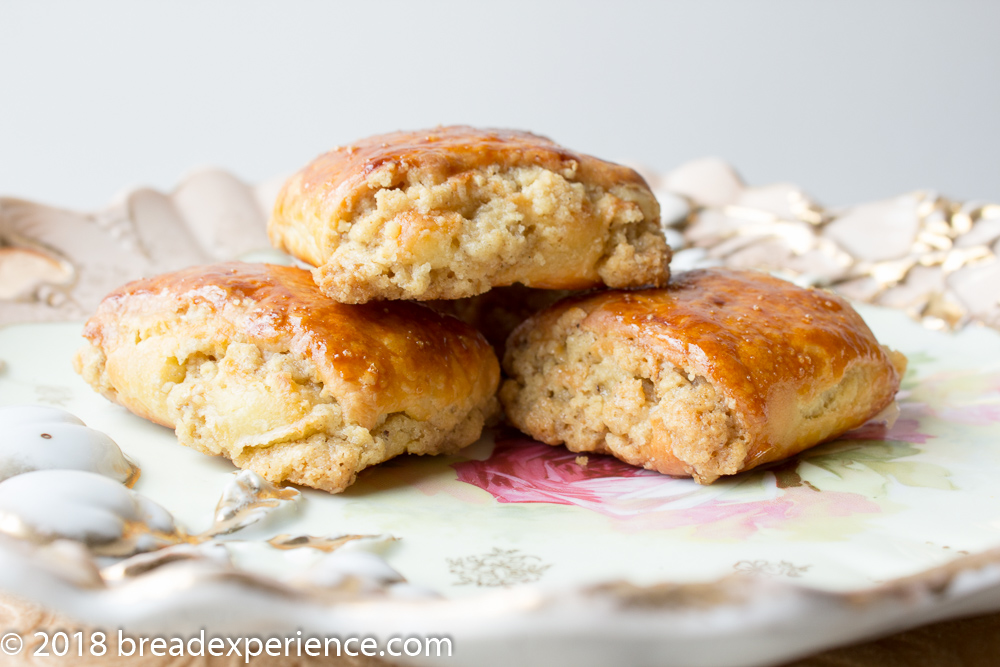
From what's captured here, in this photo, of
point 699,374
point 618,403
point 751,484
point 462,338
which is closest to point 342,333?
point 462,338

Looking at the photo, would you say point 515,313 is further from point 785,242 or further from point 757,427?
point 785,242

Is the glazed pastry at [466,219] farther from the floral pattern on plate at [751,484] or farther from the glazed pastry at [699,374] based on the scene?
the floral pattern on plate at [751,484]

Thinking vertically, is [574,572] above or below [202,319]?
below

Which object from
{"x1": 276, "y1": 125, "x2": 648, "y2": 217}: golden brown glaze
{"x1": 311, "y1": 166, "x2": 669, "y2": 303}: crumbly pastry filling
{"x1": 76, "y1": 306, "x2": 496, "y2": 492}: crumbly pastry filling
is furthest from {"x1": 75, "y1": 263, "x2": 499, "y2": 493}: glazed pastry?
{"x1": 276, "y1": 125, "x2": 648, "y2": 217}: golden brown glaze

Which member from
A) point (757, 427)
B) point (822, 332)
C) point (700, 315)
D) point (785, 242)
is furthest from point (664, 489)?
point (785, 242)

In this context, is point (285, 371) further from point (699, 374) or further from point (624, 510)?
point (699, 374)

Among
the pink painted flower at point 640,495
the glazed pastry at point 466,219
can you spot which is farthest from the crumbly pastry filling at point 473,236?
the pink painted flower at point 640,495

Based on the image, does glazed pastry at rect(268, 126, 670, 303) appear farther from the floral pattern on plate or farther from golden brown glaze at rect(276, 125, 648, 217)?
the floral pattern on plate
